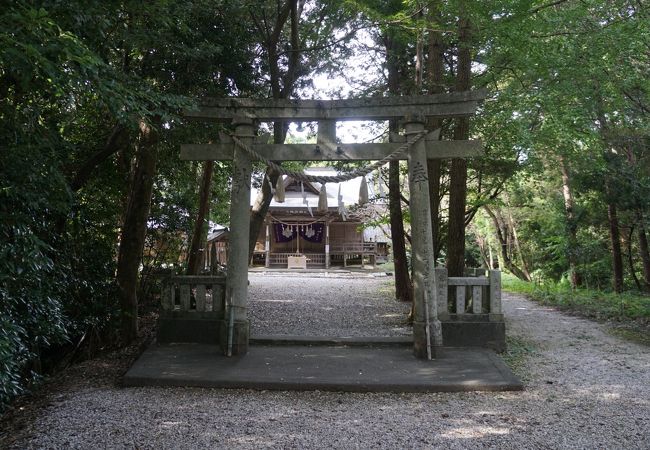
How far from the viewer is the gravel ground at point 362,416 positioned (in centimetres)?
358

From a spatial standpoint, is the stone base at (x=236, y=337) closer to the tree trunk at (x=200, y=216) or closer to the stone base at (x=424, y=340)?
the stone base at (x=424, y=340)

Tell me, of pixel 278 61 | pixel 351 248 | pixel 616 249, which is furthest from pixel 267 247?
pixel 616 249

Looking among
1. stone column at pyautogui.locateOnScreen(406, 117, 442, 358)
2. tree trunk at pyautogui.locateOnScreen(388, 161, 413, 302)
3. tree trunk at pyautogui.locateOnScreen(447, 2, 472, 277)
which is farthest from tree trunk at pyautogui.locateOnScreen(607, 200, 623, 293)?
stone column at pyautogui.locateOnScreen(406, 117, 442, 358)

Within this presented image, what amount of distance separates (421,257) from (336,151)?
5.80 feet

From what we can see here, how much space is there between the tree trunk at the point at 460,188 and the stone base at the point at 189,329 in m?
3.79

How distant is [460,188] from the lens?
7.61 m

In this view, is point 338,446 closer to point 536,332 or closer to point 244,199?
point 244,199

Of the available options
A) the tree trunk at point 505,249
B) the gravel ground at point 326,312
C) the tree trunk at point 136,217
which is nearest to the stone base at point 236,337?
the gravel ground at point 326,312

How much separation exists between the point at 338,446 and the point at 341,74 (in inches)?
364

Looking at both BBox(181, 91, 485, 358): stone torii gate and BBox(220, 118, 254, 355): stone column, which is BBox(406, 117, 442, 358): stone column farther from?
BBox(220, 118, 254, 355): stone column

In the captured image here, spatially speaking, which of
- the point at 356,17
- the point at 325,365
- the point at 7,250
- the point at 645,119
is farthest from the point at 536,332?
the point at 7,250

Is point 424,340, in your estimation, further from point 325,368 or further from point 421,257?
point 325,368

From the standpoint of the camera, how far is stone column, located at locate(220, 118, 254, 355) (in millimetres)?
5727

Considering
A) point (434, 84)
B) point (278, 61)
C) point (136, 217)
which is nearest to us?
point (136, 217)
